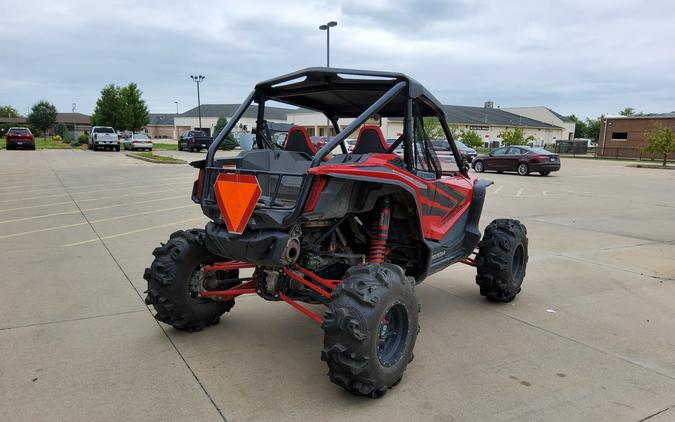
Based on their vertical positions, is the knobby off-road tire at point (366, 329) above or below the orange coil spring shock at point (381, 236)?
below

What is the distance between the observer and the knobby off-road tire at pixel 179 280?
3.93 m

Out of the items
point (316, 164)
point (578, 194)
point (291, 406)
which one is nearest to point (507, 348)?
point (291, 406)

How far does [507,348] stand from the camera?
158 inches

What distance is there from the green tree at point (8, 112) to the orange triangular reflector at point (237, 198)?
150589 millimetres

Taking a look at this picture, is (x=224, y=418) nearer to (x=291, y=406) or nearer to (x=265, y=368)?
(x=291, y=406)

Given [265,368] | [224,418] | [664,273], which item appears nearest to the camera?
[224,418]

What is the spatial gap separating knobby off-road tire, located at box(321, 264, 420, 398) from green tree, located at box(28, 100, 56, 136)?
97.9m

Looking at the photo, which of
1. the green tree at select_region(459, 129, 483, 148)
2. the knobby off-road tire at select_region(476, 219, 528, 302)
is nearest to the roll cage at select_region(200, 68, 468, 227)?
the knobby off-road tire at select_region(476, 219, 528, 302)

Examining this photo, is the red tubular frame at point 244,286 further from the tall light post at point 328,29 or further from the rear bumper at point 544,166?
the tall light post at point 328,29

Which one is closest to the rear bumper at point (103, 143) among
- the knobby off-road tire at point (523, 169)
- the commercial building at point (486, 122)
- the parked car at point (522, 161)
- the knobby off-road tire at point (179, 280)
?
the commercial building at point (486, 122)

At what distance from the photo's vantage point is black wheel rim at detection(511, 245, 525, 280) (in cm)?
533

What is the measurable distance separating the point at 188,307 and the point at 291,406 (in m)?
1.40

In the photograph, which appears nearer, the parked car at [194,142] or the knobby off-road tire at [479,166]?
the knobby off-road tire at [479,166]

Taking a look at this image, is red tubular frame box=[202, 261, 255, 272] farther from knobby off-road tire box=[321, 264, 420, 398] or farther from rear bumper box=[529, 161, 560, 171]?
rear bumper box=[529, 161, 560, 171]
